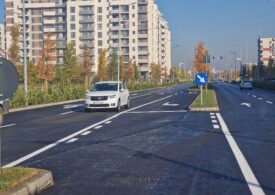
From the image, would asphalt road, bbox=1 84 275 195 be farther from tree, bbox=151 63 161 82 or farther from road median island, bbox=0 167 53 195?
tree, bbox=151 63 161 82

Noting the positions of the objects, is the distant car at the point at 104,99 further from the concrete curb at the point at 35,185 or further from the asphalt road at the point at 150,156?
the concrete curb at the point at 35,185

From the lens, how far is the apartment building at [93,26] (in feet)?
376

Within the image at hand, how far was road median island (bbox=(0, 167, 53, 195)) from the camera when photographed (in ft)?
19.6

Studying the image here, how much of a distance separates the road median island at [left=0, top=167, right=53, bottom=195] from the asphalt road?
0.17 metres

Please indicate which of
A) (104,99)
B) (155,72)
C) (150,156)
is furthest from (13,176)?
(155,72)

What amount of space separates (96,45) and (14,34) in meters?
76.1

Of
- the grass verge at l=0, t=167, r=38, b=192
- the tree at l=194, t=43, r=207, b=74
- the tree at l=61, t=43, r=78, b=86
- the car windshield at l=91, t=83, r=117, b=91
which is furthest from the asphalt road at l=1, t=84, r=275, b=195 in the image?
the tree at l=194, t=43, r=207, b=74

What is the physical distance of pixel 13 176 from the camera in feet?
21.6

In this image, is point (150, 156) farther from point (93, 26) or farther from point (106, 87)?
point (93, 26)

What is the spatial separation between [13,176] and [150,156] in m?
3.38

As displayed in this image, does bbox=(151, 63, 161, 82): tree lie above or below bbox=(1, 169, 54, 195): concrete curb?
above

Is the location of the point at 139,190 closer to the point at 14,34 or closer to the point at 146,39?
the point at 14,34

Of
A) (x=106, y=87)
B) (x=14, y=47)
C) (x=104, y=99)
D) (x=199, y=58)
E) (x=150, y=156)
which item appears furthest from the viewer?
(x=199, y=58)

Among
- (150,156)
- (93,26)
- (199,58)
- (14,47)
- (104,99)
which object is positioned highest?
(93,26)
